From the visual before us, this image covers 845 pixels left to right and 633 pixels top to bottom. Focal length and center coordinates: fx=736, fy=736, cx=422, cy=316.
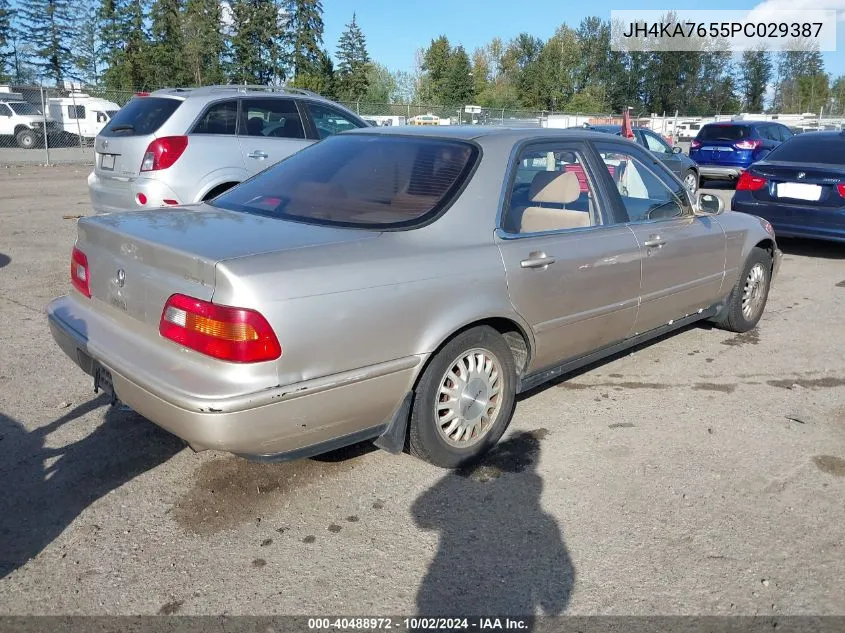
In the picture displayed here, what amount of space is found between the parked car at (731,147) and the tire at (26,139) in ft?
75.3

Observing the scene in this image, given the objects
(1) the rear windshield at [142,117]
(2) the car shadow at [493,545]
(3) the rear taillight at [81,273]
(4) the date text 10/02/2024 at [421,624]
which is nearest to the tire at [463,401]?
(2) the car shadow at [493,545]

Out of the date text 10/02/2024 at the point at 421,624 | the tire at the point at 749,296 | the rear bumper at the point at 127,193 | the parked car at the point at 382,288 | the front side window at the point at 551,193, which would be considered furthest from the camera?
the rear bumper at the point at 127,193

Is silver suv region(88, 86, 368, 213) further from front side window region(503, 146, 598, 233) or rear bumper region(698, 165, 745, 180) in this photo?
rear bumper region(698, 165, 745, 180)

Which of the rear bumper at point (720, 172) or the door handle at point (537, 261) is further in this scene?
the rear bumper at point (720, 172)

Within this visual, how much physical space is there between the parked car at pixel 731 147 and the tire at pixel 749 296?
38.9ft

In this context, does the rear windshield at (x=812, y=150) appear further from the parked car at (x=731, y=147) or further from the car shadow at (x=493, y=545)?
the parked car at (x=731, y=147)

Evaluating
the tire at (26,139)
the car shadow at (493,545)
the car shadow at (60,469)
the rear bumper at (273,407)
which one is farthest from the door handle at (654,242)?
the tire at (26,139)

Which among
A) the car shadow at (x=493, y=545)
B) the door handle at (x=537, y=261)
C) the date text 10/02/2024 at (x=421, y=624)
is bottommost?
the date text 10/02/2024 at (x=421, y=624)

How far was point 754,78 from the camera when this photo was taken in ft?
298

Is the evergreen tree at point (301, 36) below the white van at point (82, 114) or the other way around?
the other way around

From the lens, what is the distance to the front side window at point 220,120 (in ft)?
24.2

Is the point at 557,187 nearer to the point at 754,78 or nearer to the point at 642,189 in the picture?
the point at 642,189

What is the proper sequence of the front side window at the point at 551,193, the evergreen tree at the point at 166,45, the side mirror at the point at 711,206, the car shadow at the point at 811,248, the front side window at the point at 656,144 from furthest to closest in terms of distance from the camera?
the evergreen tree at the point at 166,45 → the front side window at the point at 656,144 → the car shadow at the point at 811,248 → the side mirror at the point at 711,206 → the front side window at the point at 551,193

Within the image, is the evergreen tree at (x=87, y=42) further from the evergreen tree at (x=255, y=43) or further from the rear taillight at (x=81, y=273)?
the rear taillight at (x=81, y=273)
